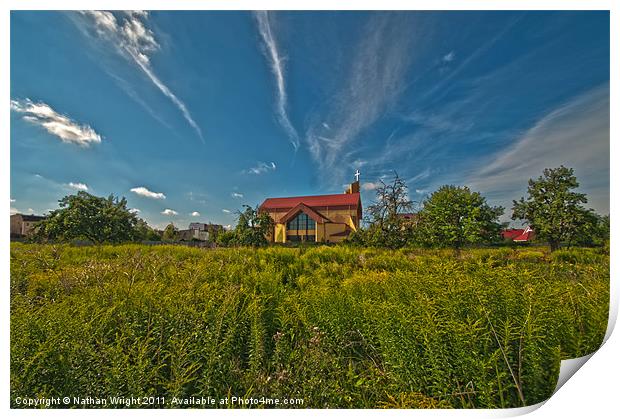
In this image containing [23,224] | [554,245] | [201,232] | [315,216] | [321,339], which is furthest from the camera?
[201,232]

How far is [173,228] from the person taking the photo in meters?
3.08

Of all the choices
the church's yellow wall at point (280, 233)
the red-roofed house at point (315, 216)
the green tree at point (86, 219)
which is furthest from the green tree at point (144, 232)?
the church's yellow wall at point (280, 233)

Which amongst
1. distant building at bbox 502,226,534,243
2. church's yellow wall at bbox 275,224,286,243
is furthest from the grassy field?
church's yellow wall at bbox 275,224,286,243

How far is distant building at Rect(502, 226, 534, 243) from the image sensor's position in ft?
8.92

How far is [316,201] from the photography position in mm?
2795

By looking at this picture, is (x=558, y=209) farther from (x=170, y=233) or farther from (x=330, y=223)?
(x=170, y=233)

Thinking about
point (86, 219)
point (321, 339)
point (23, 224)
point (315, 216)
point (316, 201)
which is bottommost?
point (321, 339)

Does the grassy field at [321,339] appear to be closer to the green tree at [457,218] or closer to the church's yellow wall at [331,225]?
the green tree at [457,218]

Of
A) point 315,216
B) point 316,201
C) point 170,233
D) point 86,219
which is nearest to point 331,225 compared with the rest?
point 315,216

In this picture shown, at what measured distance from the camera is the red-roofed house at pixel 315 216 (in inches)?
111

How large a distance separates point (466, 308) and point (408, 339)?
0.48 metres

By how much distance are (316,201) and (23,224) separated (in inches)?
104

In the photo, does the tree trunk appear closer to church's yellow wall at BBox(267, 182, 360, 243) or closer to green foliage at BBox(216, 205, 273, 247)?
church's yellow wall at BBox(267, 182, 360, 243)
